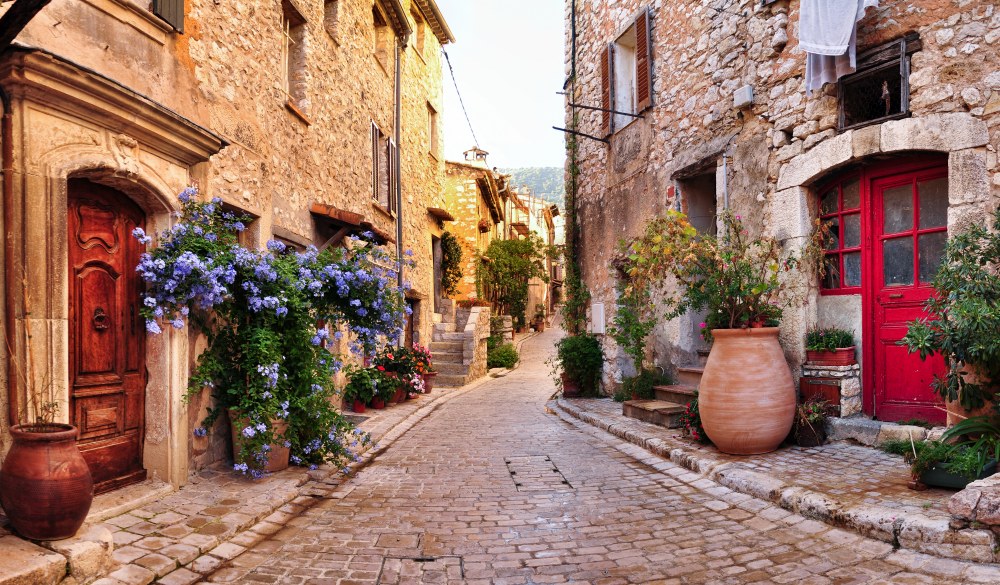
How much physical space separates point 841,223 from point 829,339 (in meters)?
1.13

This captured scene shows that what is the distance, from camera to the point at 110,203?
435cm

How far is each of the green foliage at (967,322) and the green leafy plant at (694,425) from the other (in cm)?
214

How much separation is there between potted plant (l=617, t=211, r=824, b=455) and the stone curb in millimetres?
433

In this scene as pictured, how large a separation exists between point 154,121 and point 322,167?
3994 millimetres

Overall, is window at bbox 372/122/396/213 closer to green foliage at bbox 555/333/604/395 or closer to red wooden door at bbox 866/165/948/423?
green foliage at bbox 555/333/604/395

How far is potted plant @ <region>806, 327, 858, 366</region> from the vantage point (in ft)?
18.5

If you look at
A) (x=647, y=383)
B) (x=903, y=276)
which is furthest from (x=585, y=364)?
(x=903, y=276)

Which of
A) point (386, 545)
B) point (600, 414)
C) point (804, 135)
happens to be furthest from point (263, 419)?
point (804, 135)

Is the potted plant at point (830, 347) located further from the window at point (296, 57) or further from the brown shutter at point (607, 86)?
the window at point (296, 57)

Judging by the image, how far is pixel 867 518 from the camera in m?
3.65

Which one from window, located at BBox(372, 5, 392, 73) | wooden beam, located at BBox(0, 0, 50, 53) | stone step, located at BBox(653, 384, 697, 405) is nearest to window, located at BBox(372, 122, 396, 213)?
window, located at BBox(372, 5, 392, 73)

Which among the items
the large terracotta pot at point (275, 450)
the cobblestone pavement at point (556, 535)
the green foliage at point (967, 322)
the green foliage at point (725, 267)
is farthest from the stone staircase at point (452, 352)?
the green foliage at point (967, 322)

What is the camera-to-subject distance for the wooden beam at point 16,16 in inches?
106

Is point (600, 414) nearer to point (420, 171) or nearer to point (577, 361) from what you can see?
point (577, 361)
